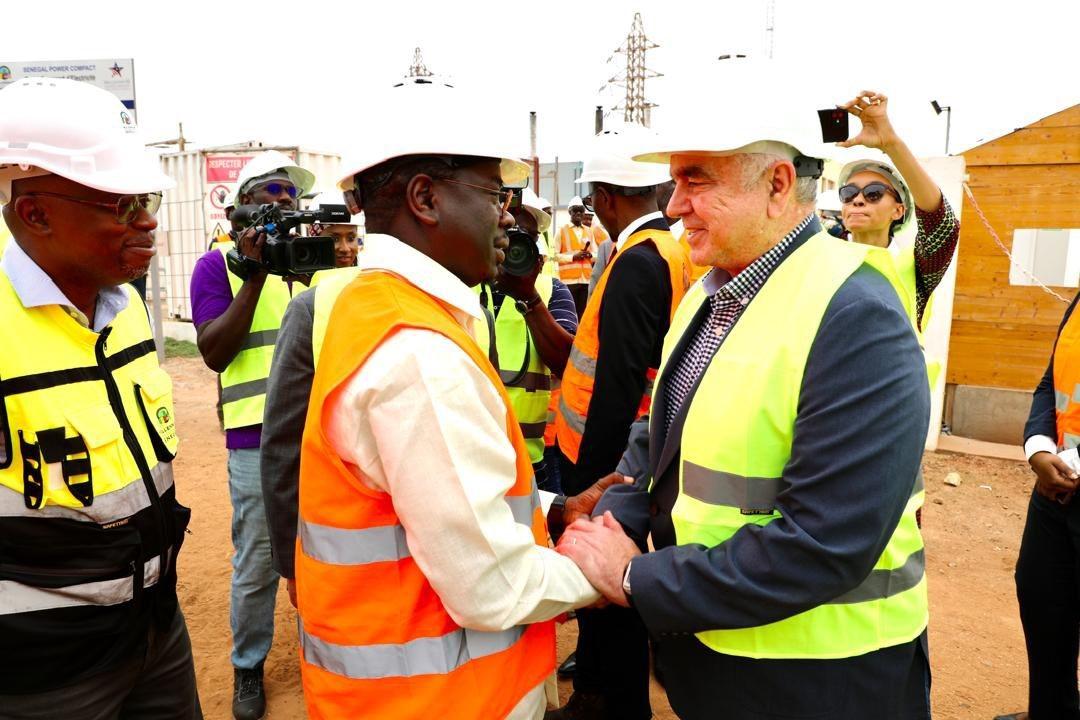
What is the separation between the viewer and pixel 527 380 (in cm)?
398

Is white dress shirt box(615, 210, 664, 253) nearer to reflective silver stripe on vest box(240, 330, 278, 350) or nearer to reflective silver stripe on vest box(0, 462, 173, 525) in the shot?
reflective silver stripe on vest box(240, 330, 278, 350)

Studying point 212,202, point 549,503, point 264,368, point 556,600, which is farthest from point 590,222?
point 556,600

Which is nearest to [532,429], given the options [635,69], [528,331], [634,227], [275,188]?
[528,331]

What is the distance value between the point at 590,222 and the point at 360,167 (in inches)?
485

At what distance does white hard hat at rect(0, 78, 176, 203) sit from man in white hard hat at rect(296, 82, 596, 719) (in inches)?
30.3

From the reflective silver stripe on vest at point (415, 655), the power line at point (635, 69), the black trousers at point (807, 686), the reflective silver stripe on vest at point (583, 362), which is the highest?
the power line at point (635, 69)

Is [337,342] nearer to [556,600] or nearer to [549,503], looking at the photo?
[556,600]

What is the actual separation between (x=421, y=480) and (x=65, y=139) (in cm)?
147

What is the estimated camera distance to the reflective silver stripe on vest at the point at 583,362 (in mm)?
3539

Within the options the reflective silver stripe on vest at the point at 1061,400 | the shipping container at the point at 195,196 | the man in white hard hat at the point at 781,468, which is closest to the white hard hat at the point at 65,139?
the man in white hard hat at the point at 781,468

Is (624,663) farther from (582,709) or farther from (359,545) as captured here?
(359,545)

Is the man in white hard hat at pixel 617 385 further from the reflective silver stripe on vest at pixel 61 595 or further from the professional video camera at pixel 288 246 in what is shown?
the reflective silver stripe on vest at pixel 61 595

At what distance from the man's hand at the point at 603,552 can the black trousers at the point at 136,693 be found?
1.40 metres

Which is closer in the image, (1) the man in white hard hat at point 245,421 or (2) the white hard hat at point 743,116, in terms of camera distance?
(2) the white hard hat at point 743,116
